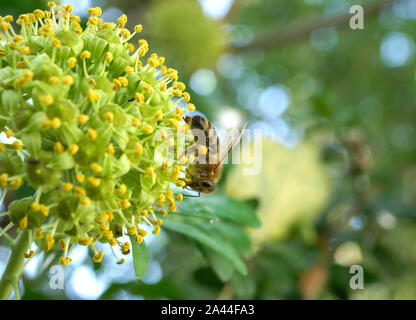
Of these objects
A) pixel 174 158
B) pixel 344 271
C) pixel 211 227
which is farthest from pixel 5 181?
pixel 344 271

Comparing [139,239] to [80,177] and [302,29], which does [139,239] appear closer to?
[80,177]

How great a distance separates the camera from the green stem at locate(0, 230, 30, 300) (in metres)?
1.18

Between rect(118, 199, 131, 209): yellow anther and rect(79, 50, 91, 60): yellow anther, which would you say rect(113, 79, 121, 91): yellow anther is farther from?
rect(118, 199, 131, 209): yellow anther

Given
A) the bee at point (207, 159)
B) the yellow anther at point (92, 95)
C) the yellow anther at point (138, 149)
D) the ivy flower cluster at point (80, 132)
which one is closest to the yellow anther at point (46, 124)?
the ivy flower cluster at point (80, 132)

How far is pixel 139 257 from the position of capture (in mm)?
1243

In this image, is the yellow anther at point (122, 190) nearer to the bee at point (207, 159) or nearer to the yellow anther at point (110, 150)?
the yellow anther at point (110, 150)

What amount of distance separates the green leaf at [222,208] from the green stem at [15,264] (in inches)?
18.3

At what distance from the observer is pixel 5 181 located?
42.1 inches

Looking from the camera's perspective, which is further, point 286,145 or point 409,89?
point 409,89

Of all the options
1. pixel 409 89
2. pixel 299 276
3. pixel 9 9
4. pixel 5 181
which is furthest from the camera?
pixel 409 89

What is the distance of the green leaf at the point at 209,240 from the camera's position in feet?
4.72
